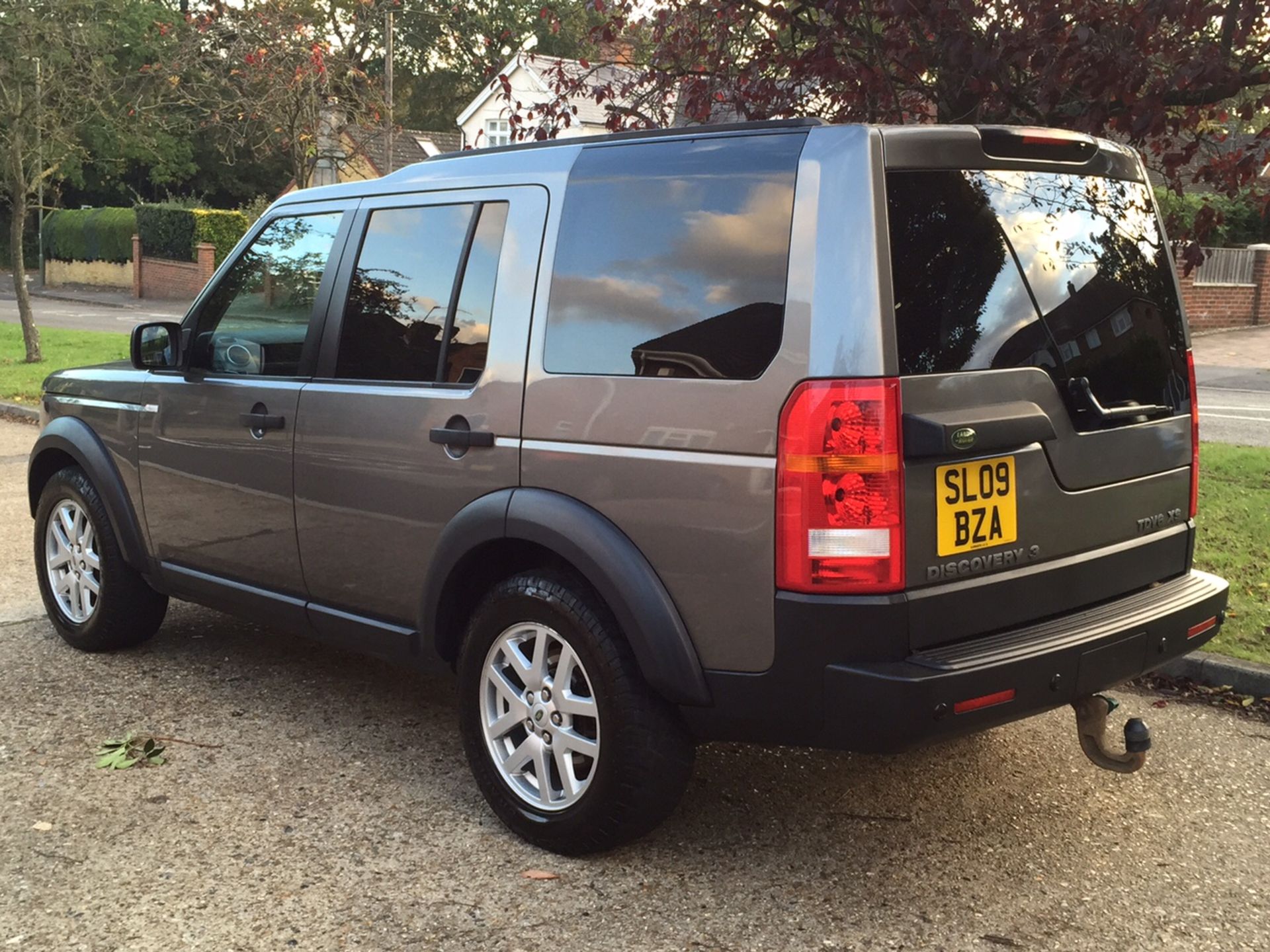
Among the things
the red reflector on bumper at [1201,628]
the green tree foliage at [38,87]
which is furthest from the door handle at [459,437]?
the green tree foliage at [38,87]

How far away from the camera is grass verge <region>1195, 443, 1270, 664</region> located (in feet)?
18.3

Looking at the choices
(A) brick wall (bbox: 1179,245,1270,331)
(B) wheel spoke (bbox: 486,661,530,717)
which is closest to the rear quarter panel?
(B) wheel spoke (bbox: 486,661,530,717)

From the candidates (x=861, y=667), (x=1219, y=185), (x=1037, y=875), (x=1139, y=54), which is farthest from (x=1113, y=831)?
(x=1219, y=185)

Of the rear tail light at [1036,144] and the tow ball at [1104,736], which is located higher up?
the rear tail light at [1036,144]

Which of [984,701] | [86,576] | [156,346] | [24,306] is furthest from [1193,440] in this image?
[24,306]

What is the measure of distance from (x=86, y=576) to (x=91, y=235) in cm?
3897

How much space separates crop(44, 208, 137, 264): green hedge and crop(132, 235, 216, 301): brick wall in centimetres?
118

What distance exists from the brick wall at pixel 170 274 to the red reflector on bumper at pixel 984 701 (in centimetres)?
3426

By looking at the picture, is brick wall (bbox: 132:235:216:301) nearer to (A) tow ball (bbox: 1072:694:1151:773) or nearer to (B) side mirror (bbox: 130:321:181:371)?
(B) side mirror (bbox: 130:321:181:371)

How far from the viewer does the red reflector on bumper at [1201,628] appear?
381cm

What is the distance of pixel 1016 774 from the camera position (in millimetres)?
4324

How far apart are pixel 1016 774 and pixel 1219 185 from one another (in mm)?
3765

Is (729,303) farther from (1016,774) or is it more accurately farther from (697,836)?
(1016,774)

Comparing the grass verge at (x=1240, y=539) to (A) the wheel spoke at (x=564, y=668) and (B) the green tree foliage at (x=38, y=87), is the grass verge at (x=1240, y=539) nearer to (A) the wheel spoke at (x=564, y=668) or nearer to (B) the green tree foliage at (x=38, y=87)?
(A) the wheel spoke at (x=564, y=668)
